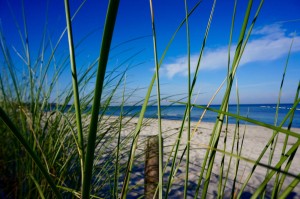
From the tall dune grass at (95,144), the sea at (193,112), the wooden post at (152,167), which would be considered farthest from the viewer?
the wooden post at (152,167)

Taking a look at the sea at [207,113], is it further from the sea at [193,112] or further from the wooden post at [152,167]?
the wooden post at [152,167]

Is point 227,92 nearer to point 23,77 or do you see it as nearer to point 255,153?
point 23,77

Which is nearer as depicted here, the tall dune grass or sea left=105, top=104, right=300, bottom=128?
the tall dune grass

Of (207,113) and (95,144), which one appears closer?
(95,144)

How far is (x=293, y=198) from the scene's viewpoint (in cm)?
207

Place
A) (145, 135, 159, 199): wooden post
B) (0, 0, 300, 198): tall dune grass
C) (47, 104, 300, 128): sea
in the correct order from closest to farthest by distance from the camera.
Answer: (0, 0, 300, 198): tall dune grass, (47, 104, 300, 128): sea, (145, 135, 159, 199): wooden post

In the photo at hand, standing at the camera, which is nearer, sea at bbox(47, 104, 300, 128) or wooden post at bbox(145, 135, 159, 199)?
sea at bbox(47, 104, 300, 128)

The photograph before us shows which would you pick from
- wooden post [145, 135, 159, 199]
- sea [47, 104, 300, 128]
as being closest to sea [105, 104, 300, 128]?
sea [47, 104, 300, 128]

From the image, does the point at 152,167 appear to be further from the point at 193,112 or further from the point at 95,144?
the point at 193,112

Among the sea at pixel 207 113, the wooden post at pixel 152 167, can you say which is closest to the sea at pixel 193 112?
the sea at pixel 207 113

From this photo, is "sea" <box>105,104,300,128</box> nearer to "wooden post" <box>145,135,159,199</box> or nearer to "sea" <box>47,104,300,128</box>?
"sea" <box>47,104,300,128</box>

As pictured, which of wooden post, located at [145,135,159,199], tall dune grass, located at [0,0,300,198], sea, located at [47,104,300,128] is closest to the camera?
tall dune grass, located at [0,0,300,198]

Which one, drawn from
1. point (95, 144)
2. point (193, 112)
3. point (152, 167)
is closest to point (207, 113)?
point (193, 112)

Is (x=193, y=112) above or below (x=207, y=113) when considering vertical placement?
above
